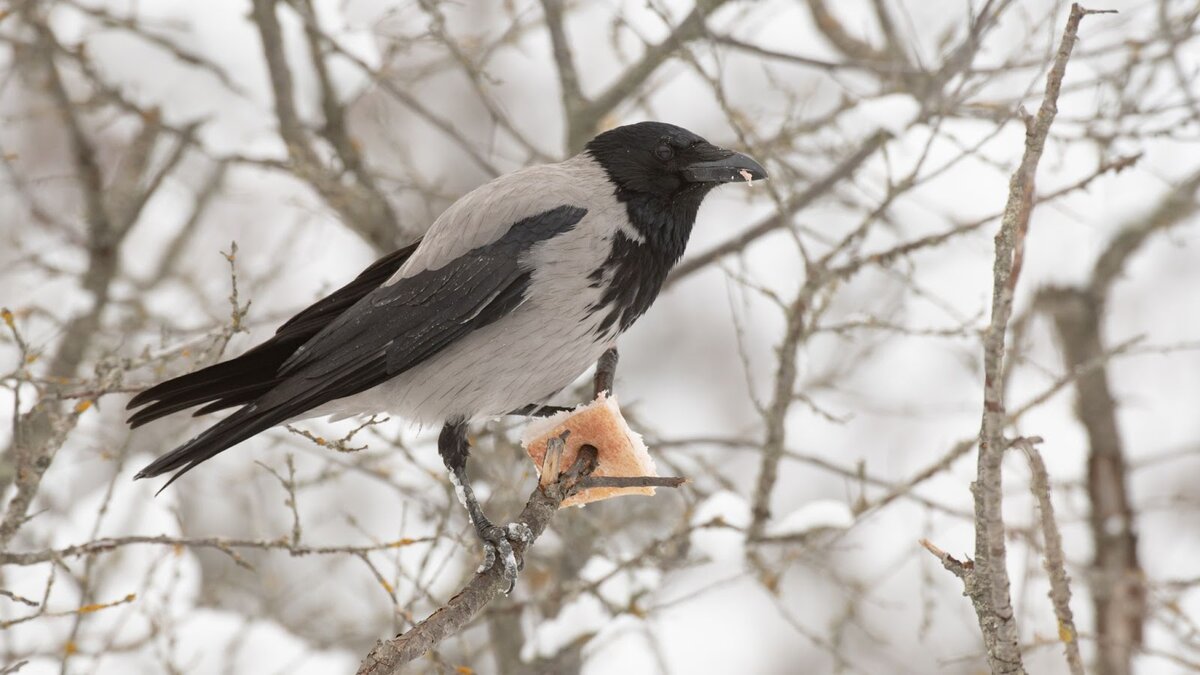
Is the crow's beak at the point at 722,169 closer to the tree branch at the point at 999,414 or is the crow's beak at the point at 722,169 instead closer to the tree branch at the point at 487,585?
the tree branch at the point at 487,585

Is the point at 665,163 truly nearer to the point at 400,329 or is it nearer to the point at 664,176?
the point at 664,176

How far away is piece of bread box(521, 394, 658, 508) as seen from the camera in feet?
12.5

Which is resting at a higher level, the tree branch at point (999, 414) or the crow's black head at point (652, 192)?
the crow's black head at point (652, 192)

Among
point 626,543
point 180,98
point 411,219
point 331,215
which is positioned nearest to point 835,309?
point 626,543

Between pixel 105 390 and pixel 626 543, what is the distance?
178 inches

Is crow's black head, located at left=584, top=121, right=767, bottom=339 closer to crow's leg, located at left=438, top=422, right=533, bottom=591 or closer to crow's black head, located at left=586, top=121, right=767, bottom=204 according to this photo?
crow's black head, located at left=586, top=121, right=767, bottom=204

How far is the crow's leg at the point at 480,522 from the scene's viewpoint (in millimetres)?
3734

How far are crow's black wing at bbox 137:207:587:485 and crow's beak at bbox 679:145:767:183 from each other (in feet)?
1.94

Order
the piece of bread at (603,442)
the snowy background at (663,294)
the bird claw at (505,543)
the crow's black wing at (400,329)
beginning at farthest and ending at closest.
Answer: the snowy background at (663,294) < the crow's black wing at (400,329) < the piece of bread at (603,442) < the bird claw at (505,543)

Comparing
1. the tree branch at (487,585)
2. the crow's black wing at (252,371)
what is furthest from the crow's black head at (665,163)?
the tree branch at (487,585)

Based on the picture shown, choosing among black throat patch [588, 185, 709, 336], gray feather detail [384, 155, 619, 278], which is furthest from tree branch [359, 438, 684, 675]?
gray feather detail [384, 155, 619, 278]

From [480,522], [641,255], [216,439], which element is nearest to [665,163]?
[641,255]

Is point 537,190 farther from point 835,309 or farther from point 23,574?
point 835,309

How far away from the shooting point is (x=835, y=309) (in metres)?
8.48
